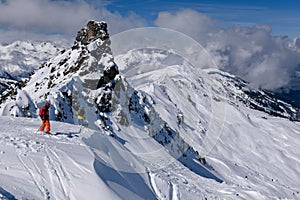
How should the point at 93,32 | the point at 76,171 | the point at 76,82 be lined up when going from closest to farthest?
the point at 76,171 < the point at 76,82 < the point at 93,32

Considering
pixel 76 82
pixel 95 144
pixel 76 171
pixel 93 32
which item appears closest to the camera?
pixel 76 171

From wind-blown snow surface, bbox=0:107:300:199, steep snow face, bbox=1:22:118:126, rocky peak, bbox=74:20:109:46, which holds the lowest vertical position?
wind-blown snow surface, bbox=0:107:300:199

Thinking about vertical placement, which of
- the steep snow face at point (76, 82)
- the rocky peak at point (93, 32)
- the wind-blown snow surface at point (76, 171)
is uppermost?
the rocky peak at point (93, 32)

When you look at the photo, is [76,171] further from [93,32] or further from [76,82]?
[93,32]

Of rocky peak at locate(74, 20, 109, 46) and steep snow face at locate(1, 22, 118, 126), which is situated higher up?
rocky peak at locate(74, 20, 109, 46)

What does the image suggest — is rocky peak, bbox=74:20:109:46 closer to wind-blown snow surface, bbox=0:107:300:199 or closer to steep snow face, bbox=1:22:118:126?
steep snow face, bbox=1:22:118:126

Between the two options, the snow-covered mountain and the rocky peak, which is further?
the rocky peak

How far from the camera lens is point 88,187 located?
16.4 meters

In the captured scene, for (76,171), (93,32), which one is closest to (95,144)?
(76,171)

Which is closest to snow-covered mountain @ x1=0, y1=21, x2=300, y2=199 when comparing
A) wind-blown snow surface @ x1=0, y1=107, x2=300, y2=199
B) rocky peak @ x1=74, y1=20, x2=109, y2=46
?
wind-blown snow surface @ x1=0, y1=107, x2=300, y2=199

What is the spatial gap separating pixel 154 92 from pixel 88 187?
14419 cm

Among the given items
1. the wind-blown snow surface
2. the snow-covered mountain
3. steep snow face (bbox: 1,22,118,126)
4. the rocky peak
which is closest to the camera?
the wind-blown snow surface

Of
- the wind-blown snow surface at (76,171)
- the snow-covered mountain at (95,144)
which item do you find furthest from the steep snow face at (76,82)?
the wind-blown snow surface at (76,171)

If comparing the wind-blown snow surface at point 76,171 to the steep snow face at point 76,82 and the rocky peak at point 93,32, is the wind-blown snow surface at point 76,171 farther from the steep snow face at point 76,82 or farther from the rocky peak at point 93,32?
the rocky peak at point 93,32
